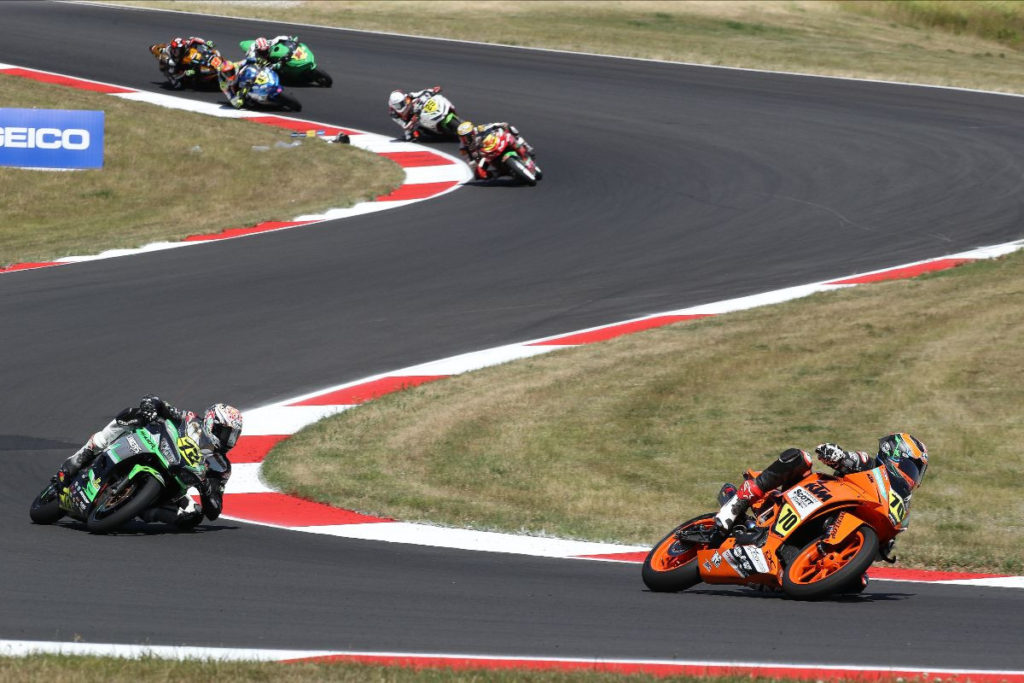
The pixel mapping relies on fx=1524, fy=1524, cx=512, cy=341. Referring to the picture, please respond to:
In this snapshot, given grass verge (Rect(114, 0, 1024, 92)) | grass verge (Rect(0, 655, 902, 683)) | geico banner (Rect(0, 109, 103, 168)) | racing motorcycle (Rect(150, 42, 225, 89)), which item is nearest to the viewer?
grass verge (Rect(0, 655, 902, 683))

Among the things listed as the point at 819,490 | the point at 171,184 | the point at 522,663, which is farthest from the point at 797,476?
the point at 171,184

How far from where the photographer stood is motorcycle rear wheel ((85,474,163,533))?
9.57 m

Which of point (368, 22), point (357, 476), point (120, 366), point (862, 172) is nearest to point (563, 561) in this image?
point (357, 476)

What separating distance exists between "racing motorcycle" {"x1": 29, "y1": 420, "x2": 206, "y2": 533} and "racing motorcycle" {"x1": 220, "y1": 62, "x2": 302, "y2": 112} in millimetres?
18984

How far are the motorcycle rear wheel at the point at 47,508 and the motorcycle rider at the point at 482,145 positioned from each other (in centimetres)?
1383

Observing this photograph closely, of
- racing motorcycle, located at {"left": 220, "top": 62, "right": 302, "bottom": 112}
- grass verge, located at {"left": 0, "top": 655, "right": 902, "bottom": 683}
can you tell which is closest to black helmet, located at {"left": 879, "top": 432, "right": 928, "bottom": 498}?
grass verge, located at {"left": 0, "top": 655, "right": 902, "bottom": 683}

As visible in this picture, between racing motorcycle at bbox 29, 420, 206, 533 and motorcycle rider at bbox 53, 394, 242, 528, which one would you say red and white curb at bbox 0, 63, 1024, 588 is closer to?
motorcycle rider at bbox 53, 394, 242, 528

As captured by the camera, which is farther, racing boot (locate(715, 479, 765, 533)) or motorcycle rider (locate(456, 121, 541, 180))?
motorcycle rider (locate(456, 121, 541, 180))

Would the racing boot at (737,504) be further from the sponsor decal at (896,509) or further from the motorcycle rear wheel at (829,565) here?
the sponsor decal at (896,509)

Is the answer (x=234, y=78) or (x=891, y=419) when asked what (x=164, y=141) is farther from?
(x=891, y=419)

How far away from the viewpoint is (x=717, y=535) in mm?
8477

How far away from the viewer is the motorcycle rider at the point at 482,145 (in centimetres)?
2289

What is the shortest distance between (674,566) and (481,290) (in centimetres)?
923

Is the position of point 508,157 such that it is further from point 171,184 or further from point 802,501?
point 802,501
